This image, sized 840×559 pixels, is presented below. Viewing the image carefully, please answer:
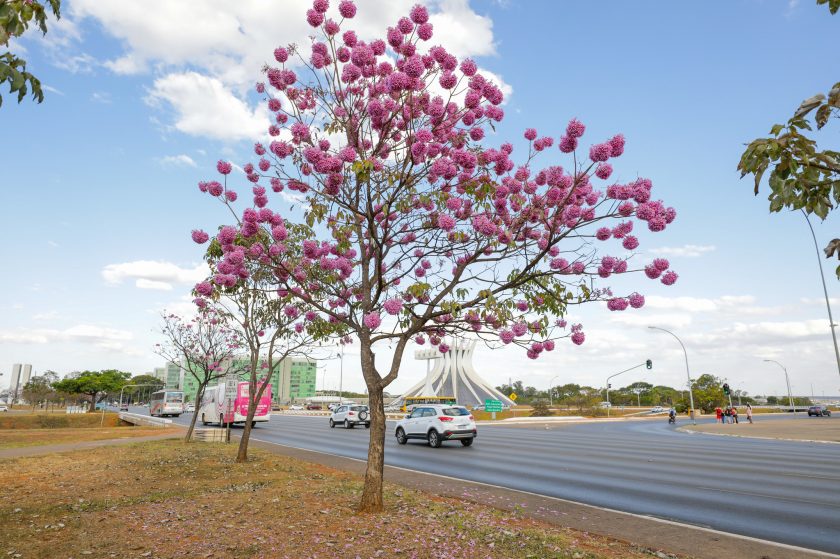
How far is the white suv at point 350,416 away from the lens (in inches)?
1485

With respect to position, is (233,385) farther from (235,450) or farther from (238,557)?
(238,557)

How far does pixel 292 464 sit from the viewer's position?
14.8 m

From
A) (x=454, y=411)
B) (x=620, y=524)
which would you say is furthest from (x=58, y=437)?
(x=620, y=524)

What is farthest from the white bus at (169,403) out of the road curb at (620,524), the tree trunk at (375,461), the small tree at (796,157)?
the small tree at (796,157)

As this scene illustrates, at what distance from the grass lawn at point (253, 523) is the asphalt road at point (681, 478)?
9.76 ft

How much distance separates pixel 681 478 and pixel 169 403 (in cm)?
6277

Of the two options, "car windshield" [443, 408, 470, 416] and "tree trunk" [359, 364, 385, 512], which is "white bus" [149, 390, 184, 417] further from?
"tree trunk" [359, 364, 385, 512]

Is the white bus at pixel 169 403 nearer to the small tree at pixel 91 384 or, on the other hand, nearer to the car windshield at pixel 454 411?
the small tree at pixel 91 384

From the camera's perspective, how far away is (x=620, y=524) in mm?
7969

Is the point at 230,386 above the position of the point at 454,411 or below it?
above

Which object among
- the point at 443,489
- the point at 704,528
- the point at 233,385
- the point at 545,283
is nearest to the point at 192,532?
the point at 443,489

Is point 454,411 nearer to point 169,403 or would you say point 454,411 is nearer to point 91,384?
point 169,403

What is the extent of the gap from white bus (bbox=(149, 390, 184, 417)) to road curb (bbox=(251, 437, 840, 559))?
194 ft

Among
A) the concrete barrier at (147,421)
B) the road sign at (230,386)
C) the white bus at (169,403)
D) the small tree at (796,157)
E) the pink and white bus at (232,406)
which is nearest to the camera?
the small tree at (796,157)
